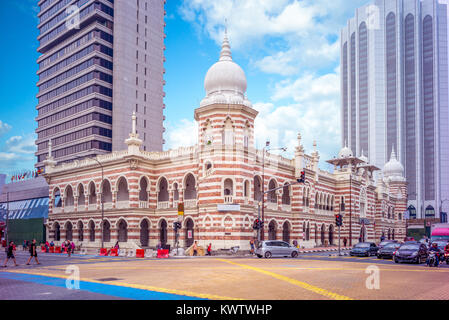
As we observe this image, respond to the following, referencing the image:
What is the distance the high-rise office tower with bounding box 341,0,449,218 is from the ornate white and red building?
8995cm

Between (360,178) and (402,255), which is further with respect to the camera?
(360,178)

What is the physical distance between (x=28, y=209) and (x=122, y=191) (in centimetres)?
2482

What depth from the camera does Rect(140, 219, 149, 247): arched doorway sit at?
48.8 metres

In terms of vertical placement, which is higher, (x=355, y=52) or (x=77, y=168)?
(x=355, y=52)

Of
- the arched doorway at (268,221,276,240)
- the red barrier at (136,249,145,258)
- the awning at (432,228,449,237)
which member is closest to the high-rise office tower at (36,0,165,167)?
the arched doorway at (268,221,276,240)

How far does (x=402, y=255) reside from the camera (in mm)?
31344

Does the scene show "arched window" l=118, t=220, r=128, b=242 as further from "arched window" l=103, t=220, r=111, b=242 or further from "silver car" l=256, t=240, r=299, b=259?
"silver car" l=256, t=240, r=299, b=259

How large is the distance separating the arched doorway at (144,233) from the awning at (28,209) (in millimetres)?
19997

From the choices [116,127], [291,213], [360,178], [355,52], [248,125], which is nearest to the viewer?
[248,125]

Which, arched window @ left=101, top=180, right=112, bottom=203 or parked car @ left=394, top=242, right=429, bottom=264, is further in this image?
arched window @ left=101, top=180, right=112, bottom=203

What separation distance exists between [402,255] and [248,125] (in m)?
21.2

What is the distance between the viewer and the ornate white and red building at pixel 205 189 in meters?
43.1
